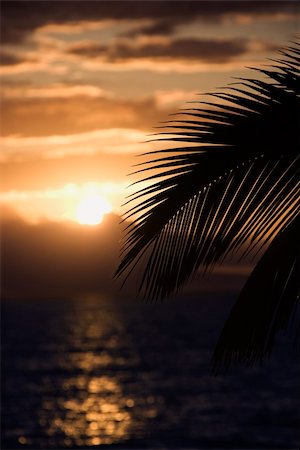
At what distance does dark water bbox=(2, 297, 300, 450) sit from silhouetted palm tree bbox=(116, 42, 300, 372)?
58066 millimetres

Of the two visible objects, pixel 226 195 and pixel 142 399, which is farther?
pixel 142 399

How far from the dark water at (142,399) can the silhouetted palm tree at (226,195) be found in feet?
191

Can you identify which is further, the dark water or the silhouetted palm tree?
Answer: the dark water

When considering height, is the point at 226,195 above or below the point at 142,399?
below

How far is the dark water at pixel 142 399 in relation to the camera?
219ft

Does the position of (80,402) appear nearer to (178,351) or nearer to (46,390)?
(46,390)

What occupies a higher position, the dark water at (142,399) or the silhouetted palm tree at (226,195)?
the dark water at (142,399)

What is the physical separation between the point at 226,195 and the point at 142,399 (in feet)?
274

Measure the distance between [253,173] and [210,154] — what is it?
25 centimetres

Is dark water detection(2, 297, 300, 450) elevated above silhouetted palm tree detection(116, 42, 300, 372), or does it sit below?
above

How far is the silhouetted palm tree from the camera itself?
432cm

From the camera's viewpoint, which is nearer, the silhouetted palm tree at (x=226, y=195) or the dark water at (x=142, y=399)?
the silhouetted palm tree at (x=226, y=195)

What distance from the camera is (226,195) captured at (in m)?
4.44

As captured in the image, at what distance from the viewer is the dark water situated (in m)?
66.9
